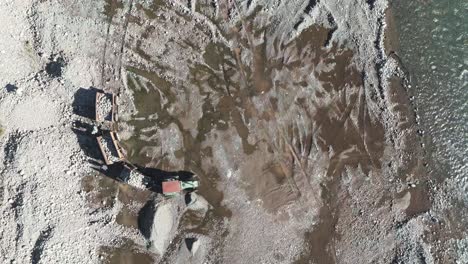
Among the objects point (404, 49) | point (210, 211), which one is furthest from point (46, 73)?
point (404, 49)

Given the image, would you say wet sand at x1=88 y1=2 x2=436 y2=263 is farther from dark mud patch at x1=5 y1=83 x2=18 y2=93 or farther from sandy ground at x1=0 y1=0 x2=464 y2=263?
dark mud patch at x1=5 y1=83 x2=18 y2=93

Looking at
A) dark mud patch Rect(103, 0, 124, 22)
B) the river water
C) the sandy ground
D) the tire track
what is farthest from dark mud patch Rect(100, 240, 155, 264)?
the river water

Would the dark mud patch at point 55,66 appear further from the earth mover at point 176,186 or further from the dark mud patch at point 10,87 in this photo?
the earth mover at point 176,186

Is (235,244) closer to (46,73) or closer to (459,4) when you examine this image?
(46,73)

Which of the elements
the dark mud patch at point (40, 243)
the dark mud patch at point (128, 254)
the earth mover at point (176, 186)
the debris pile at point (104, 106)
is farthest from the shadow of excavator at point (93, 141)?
the dark mud patch at point (40, 243)

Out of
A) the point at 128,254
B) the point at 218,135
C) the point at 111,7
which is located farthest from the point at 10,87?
the point at 218,135
